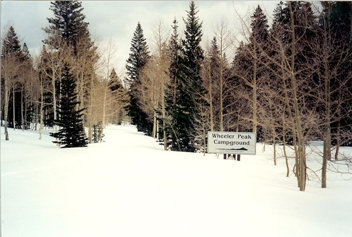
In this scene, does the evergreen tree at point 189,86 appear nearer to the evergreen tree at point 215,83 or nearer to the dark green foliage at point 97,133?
the evergreen tree at point 215,83

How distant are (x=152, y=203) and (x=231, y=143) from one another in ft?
23.4

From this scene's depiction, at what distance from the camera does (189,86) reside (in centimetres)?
1778

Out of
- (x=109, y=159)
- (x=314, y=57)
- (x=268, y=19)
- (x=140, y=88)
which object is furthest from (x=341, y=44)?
(x=140, y=88)

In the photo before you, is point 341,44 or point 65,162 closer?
point 341,44

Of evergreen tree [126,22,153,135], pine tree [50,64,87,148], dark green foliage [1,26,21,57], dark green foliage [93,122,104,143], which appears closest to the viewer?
dark green foliage [1,26,21,57]

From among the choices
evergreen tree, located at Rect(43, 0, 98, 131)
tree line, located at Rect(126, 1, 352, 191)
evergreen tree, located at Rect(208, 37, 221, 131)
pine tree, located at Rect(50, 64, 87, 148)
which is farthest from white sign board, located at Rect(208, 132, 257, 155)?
evergreen tree, located at Rect(43, 0, 98, 131)

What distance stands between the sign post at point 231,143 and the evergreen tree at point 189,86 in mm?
5685

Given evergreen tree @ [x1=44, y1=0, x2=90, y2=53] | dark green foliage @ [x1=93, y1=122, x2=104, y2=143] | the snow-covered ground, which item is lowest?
the snow-covered ground

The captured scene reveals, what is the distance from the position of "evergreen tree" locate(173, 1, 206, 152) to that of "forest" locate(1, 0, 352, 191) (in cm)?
6

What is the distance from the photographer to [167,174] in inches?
288

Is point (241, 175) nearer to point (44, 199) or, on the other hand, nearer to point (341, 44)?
point (341, 44)

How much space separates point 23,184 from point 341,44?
25.2ft

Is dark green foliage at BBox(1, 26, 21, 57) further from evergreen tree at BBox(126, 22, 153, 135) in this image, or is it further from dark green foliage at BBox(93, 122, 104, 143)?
dark green foliage at BBox(93, 122, 104, 143)

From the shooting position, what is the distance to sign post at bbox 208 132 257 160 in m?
11.3
